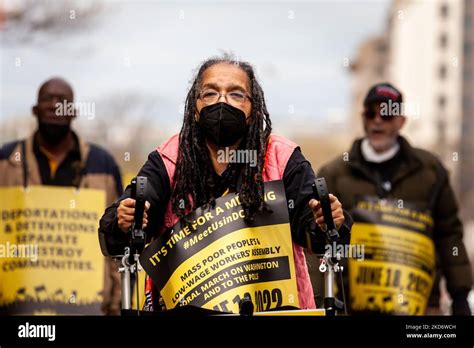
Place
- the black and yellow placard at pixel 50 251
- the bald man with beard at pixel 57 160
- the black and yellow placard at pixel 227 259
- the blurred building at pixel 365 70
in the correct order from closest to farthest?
the black and yellow placard at pixel 227 259, the black and yellow placard at pixel 50 251, the bald man with beard at pixel 57 160, the blurred building at pixel 365 70

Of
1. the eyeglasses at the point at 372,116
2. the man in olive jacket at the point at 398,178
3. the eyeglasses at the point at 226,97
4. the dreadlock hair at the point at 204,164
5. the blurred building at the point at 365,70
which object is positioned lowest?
the dreadlock hair at the point at 204,164

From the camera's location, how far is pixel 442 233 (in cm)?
761

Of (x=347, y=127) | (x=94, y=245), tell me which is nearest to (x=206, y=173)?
(x=94, y=245)

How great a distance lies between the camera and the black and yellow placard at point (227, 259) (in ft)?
16.1

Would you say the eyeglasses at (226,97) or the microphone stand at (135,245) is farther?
the eyeglasses at (226,97)

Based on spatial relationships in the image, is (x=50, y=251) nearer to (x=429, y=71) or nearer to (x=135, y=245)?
(x=135, y=245)

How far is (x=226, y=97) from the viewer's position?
4.99 m

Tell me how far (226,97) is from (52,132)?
2942 millimetres

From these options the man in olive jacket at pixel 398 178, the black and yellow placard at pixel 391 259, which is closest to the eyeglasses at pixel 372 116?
the man in olive jacket at pixel 398 178

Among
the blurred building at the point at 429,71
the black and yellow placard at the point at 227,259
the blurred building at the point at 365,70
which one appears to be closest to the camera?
the black and yellow placard at the point at 227,259

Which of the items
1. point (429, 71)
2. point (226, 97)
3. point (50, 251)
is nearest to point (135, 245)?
point (226, 97)

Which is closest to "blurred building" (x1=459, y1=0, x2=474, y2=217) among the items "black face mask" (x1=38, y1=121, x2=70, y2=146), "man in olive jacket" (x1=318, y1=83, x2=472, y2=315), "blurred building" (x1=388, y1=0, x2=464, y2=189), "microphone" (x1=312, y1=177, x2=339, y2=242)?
"blurred building" (x1=388, y1=0, x2=464, y2=189)

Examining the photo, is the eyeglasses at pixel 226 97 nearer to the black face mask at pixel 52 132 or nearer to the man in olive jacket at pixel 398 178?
the man in olive jacket at pixel 398 178

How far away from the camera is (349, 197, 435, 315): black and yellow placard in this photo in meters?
7.62
